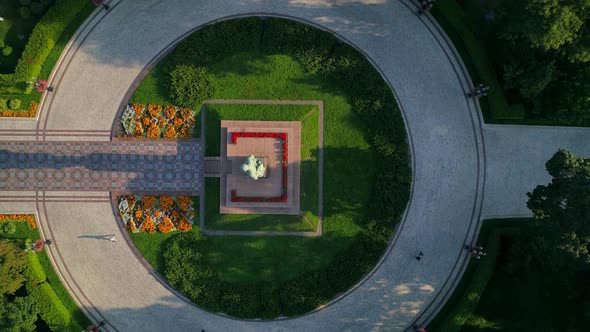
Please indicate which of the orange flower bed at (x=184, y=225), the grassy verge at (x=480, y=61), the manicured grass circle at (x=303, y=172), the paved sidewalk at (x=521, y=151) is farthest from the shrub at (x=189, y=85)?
the paved sidewalk at (x=521, y=151)

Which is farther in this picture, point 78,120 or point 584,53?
point 78,120

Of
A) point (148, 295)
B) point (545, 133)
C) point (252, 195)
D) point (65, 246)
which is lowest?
point (148, 295)

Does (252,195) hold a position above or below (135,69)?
below

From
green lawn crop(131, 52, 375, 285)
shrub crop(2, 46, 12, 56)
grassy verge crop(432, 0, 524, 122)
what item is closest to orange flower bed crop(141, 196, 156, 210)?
green lawn crop(131, 52, 375, 285)

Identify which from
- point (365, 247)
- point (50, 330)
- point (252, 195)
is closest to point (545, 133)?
point (365, 247)

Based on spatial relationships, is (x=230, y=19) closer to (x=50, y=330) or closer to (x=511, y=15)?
(x=511, y=15)

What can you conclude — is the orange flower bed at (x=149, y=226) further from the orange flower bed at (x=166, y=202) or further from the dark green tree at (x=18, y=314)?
the dark green tree at (x=18, y=314)

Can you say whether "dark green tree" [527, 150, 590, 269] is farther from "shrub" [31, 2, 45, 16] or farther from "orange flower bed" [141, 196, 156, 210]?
"shrub" [31, 2, 45, 16]
